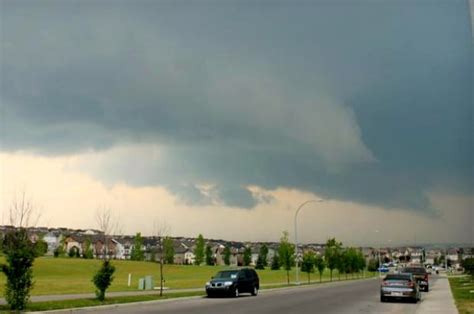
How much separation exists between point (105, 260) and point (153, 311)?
4976 millimetres

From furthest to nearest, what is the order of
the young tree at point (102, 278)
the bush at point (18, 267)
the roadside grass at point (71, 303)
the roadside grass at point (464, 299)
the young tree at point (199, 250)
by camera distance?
the young tree at point (199, 250) → the young tree at point (102, 278) → the roadside grass at point (464, 299) → the roadside grass at point (71, 303) → the bush at point (18, 267)

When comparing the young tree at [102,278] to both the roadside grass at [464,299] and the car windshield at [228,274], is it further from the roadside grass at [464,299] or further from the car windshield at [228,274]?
the roadside grass at [464,299]

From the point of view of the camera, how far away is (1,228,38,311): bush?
20344 mm

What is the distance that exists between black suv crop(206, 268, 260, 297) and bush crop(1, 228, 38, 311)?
14.1 metres

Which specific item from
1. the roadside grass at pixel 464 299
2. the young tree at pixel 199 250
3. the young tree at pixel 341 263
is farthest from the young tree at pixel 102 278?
the young tree at pixel 199 250

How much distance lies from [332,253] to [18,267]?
7591cm

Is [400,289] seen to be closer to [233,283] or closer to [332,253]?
[233,283]

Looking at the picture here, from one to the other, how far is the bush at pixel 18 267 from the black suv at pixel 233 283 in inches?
557

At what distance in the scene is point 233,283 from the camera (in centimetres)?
3372

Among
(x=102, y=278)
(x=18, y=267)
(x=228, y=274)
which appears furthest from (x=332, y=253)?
(x=18, y=267)

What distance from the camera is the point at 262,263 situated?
148 m

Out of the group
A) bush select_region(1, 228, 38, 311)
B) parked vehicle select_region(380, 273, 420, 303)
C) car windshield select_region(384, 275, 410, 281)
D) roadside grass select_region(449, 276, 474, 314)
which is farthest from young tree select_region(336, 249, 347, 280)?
bush select_region(1, 228, 38, 311)

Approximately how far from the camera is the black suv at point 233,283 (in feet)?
110

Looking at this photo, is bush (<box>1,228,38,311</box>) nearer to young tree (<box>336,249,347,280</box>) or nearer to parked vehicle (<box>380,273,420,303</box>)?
parked vehicle (<box>380,273,420,303</box>)
